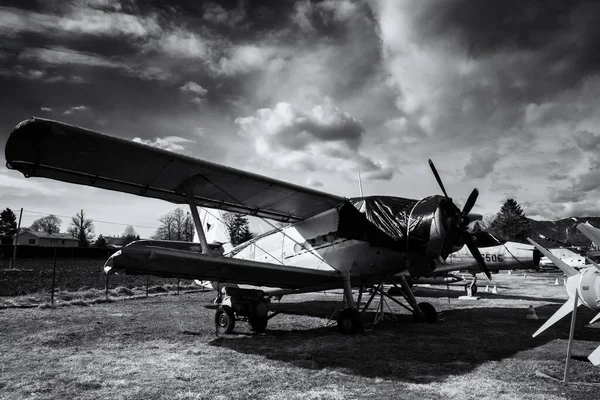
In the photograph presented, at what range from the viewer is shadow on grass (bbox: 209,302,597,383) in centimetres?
544

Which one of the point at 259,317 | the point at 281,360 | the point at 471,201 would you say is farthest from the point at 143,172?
the point at 471,201

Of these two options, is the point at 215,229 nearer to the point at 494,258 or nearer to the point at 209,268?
the point at 209,268

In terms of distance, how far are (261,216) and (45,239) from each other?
107 meters

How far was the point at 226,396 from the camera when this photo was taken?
13.8ft

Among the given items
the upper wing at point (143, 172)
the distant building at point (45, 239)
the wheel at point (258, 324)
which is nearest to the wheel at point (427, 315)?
the upper wing at point (143, 172)

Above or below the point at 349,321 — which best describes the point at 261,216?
above

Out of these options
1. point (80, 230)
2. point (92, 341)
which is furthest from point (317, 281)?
point (80, 230)

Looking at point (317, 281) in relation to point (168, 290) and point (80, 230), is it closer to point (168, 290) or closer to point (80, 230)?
point (168, 290)

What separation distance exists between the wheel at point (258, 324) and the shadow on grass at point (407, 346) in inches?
8.1

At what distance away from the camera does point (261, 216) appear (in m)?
10.3

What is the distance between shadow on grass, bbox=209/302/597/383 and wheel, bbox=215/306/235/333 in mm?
599

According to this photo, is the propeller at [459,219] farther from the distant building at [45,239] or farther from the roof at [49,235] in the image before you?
the roof at [49,235]

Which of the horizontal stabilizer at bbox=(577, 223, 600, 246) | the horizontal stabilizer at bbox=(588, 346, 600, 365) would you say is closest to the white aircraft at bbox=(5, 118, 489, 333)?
the horizontal stabilizer at bbox=(577, 223, 600, 246)

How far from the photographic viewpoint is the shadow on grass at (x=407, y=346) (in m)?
5.44
